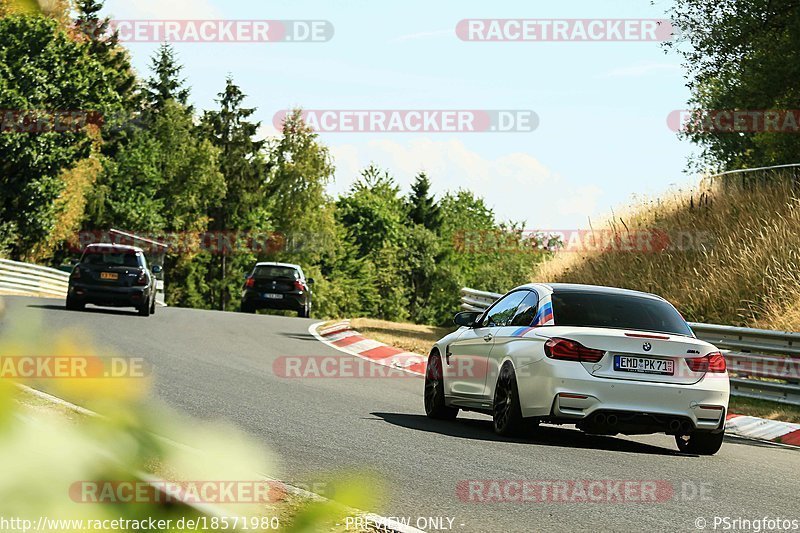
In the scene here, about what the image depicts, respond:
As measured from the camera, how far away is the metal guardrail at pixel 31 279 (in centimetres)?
3481

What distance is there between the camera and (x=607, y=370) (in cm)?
995

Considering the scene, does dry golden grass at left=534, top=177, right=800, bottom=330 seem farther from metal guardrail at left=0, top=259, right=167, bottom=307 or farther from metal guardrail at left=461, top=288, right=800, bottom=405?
metal guardrail at left=0, top=259, right=167, bottom=307

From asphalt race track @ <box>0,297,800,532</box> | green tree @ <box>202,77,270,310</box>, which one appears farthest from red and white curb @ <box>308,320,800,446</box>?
green tree @ <box>202,77,270,310</box>

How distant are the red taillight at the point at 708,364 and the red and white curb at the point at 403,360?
10.9 feet

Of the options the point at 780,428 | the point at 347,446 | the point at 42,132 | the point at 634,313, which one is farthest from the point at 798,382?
the point at 42,132

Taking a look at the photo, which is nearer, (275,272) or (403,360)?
(403,360)

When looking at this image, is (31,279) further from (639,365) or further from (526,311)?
(639,365)

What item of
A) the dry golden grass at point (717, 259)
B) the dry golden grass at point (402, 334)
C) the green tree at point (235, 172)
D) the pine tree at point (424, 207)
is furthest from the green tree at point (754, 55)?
the pine tree at point (424, 207)

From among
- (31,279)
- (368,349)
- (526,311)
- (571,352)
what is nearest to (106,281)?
(368,349)

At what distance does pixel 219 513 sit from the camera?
1.36m

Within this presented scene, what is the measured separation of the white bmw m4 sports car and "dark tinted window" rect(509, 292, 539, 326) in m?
0.02

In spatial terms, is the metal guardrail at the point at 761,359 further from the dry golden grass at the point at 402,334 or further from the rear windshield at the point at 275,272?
the rear windshield at the point at 275,272

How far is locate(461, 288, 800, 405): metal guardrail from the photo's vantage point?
15000 millimetres

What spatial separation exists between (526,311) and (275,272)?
26884 mm
